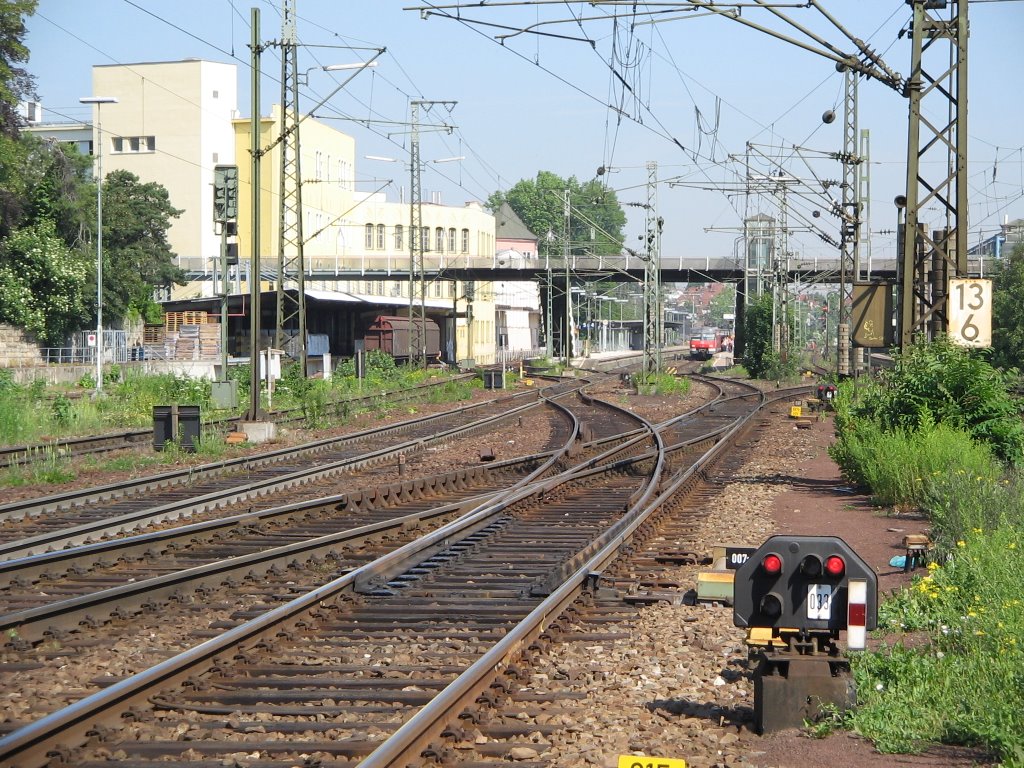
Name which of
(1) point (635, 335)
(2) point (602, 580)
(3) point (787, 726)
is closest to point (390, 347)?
(2) point (602, 580)

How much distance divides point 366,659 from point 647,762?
2.80 metres

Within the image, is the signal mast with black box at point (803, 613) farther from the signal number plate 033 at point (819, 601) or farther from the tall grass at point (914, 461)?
the tall grass at point (914, 461)

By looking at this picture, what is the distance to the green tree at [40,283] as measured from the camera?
53.9m

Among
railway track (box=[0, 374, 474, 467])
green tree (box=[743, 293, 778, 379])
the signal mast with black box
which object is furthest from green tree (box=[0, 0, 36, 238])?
the signal mast with black box

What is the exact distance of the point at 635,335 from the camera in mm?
165625

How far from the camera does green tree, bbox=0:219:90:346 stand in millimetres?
53875

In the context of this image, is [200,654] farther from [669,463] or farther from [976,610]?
[669,463]

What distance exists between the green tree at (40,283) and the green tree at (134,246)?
4604 mm

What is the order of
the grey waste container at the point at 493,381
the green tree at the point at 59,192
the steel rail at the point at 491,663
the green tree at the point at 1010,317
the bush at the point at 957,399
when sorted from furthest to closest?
the green tree at the point at 1010,317, the green tree at the point at 59,192, the grey waste container at the point at 493,381, the bush at the point at 957,399, the steel rail at the point at 491,663

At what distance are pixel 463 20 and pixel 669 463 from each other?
339 inches

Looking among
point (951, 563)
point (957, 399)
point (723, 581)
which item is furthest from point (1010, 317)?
point (723, 581)

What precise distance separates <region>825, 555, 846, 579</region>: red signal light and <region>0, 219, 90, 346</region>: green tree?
5284 centimetres

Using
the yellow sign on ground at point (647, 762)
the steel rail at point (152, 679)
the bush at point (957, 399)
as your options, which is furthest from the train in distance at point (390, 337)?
the yellow sign on ground at point (647, 762)

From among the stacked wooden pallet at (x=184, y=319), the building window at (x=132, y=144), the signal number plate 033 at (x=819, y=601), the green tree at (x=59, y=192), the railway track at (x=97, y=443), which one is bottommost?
the railway track at (x=97, y=443)
